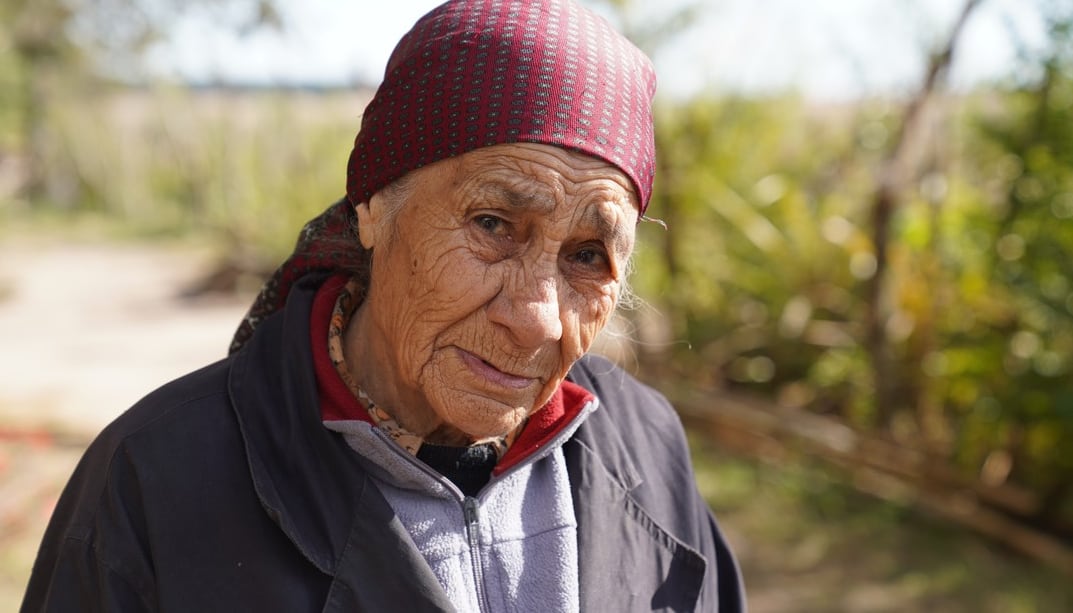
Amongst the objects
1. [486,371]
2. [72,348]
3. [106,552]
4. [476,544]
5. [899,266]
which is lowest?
[72,348]

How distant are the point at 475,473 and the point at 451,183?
0.47m

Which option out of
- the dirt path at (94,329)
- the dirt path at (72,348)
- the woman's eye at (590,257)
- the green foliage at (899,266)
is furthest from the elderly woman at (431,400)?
the dirt path at (94,329)

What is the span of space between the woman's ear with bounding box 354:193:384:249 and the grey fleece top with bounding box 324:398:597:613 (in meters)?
0.30

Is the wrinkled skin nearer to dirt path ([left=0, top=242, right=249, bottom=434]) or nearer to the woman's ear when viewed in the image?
the woman's ear

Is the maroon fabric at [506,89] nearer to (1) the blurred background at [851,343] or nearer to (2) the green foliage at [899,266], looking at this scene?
(1) the blurred background at [851,343]

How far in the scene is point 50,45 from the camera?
16750 mm

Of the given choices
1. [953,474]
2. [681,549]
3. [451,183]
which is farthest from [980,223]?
[451,183]

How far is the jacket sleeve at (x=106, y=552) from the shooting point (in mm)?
1215

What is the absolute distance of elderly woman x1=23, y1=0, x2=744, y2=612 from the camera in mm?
1257

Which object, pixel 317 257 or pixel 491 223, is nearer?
pixel 491 223

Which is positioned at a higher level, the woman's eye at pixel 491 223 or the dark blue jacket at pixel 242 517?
the woman's eye at pixel 491 223

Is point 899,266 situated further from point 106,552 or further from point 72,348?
point 72,348

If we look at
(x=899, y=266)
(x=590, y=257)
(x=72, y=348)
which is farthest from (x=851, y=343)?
(x=72, y=348)

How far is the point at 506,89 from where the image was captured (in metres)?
1.29
